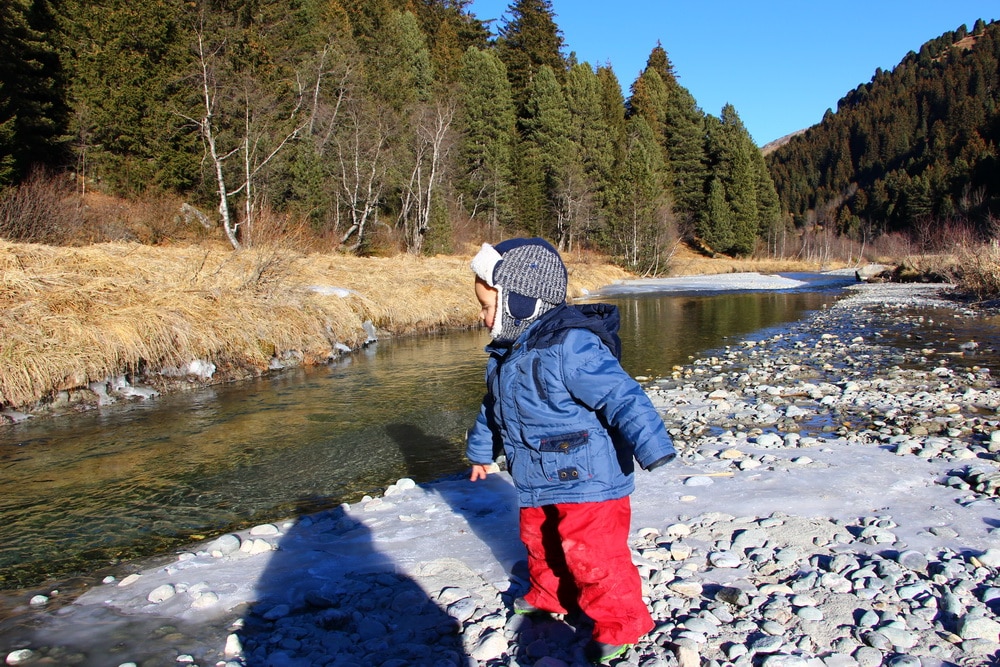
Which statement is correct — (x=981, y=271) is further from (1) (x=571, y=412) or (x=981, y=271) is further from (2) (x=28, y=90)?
(2) (x=28, y=90)

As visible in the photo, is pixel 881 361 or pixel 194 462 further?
pixel 881 361

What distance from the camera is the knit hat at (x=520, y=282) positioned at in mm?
2660

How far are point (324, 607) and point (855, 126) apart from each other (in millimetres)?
134163

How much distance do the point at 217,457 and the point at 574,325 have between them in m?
4.43

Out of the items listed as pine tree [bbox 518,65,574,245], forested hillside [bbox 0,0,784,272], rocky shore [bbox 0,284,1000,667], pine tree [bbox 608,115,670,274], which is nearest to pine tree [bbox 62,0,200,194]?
forested hillside [bbox 0,0,784,272]

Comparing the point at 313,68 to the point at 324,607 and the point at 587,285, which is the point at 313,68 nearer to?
the point at 587,285

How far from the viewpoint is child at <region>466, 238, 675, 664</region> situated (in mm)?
2373

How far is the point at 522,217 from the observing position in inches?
1895

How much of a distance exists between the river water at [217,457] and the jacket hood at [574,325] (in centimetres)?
265

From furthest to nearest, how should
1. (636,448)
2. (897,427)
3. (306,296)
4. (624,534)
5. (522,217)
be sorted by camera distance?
(522,217) → (306,296) → (897,427) → (624,534) → (636,448)

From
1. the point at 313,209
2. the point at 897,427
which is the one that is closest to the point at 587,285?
the point at 313,209

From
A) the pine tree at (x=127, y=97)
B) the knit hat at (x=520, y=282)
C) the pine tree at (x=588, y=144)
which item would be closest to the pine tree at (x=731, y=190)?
the pine tree at (x=588, y=144)

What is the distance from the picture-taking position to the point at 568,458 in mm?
2453

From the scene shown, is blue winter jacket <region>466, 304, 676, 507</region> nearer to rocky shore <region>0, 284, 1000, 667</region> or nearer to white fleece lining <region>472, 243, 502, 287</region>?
white fleece lining <region>472, 243, 502, 287</region>
